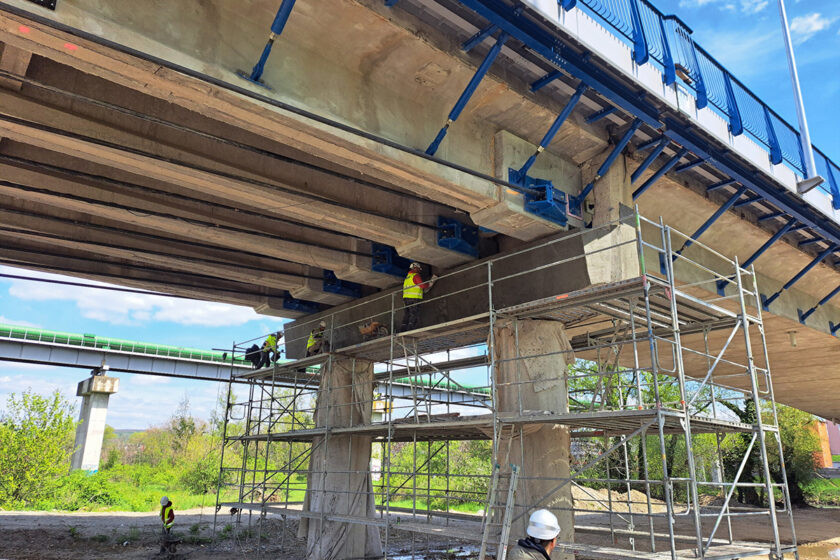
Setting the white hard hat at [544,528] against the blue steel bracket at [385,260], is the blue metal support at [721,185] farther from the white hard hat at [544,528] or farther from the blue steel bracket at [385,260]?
the white hard hat at [544,528]

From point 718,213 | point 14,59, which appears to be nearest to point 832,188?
point 718,213

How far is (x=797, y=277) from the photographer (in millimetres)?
15008

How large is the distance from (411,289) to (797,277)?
10.2m

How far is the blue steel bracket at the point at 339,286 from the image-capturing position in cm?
1440

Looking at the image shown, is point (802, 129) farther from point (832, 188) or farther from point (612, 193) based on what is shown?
point (612, 193)

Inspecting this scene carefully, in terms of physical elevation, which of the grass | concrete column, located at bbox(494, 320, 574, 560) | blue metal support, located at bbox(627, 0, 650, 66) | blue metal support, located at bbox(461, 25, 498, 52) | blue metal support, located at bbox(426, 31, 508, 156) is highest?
blue metal support, located at bbox(627, 0, 650, 66)

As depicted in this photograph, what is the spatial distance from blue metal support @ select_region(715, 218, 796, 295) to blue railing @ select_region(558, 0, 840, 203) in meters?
1.12

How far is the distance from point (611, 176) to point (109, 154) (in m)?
7.77

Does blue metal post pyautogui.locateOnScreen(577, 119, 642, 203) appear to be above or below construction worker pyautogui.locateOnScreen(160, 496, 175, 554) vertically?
above

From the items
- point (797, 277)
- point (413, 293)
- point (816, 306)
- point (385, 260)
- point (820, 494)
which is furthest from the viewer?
point (820, 494)

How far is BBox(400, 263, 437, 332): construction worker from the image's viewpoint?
11992 mm

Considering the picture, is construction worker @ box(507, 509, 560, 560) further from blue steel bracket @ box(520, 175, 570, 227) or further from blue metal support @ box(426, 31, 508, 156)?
blue steel bracket @ box(520, 175, 570, 227)

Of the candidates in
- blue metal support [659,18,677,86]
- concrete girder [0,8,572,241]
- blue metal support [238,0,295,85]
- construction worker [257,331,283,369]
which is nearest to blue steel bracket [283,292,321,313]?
construction worker [257,331,283,369]

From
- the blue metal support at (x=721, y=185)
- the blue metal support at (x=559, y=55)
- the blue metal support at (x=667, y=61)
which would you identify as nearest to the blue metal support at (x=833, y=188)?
the blue metal support at (x=721, y=185)
